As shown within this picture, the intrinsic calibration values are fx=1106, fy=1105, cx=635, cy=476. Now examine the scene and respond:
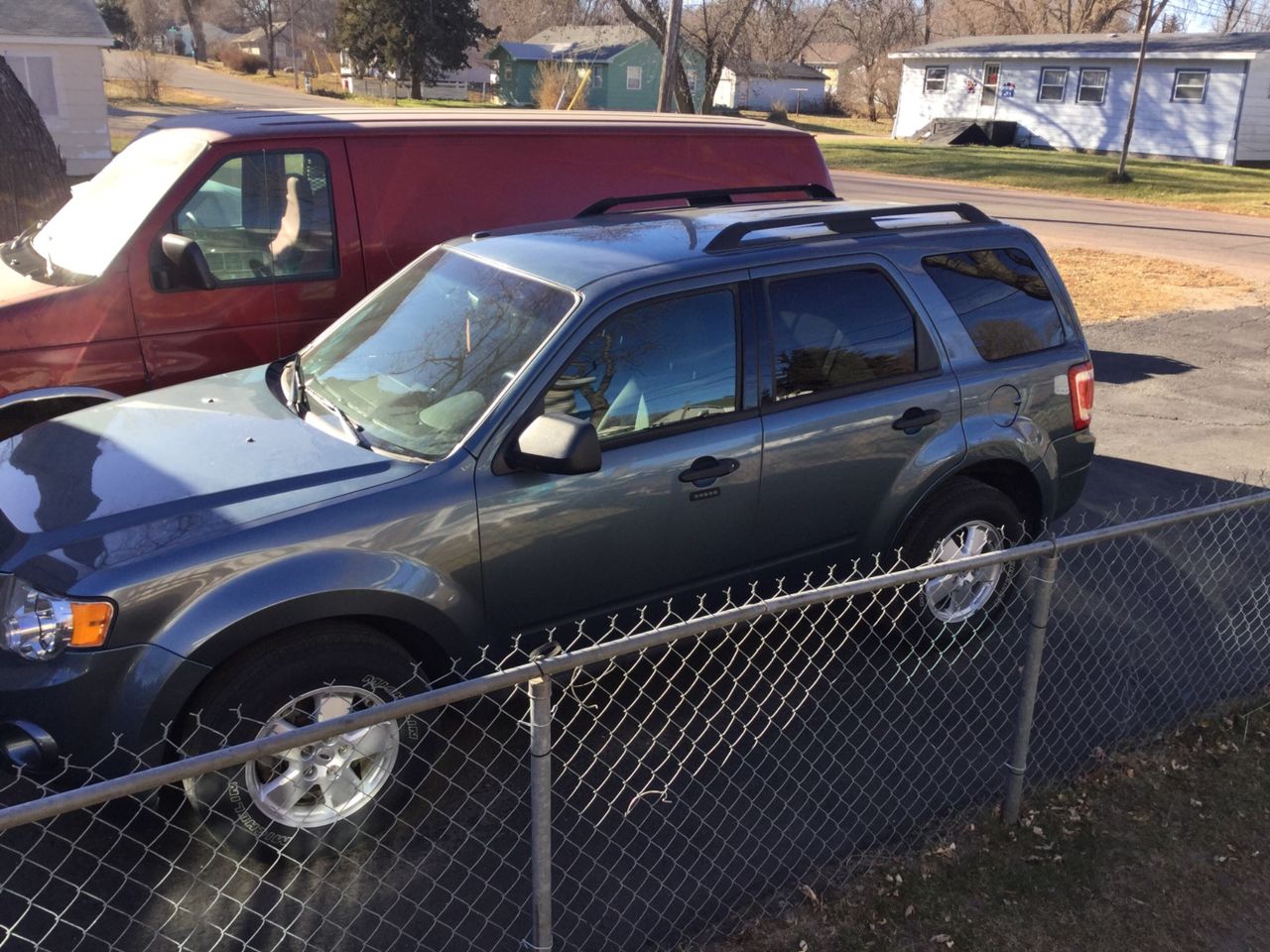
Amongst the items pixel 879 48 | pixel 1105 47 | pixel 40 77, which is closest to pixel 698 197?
pixel 40 77

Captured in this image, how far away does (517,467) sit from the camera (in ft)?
12.0

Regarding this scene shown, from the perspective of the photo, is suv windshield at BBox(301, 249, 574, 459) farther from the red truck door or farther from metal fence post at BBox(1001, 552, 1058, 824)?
metal fence post at BBox(1001, 552, 1058, 824)

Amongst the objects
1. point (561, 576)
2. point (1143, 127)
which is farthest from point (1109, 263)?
point (1143, 127)

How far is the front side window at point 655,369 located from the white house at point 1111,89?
34.3 meters

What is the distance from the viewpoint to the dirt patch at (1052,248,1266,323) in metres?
13.5

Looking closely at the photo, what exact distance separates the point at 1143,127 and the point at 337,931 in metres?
38.3

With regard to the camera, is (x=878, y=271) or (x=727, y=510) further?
(x=878, y=271)

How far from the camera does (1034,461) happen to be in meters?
5.02

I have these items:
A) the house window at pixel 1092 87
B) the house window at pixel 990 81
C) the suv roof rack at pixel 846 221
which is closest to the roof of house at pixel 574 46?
the house window at pixel 990 81

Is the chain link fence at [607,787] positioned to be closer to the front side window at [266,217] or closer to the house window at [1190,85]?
the front side window at [266,217]

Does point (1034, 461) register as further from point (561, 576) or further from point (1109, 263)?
point (1109, 263)

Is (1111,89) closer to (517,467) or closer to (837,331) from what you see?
(837,331)

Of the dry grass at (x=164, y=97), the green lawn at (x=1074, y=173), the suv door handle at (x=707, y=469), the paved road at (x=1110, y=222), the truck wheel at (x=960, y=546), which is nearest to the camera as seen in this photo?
the suv door handle at (x=707, y=469)

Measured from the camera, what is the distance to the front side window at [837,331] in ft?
14.4
